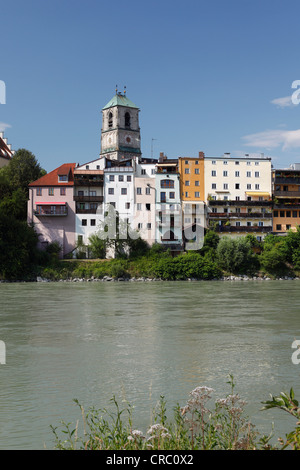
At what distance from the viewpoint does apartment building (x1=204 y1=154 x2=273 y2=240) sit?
64000mm

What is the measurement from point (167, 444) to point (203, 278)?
5066 centimetres

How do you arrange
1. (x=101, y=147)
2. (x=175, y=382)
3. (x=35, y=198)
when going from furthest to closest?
1. (x=101, y=147)
2. (x=35, y=198)
3. (x=175, y=382)

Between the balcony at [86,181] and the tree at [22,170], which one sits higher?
the tree at [22,170]

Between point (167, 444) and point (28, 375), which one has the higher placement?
point (167, 444)

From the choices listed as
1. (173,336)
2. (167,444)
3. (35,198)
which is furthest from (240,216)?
(167,444)

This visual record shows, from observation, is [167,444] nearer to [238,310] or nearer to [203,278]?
[238,310]

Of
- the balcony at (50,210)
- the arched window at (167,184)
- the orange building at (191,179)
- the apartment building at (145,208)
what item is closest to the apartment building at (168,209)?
the arched window at (167,184)

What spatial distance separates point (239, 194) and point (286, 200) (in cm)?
638

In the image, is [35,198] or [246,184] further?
[246,184]

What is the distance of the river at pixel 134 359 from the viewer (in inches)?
362

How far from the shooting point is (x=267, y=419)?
8.75m

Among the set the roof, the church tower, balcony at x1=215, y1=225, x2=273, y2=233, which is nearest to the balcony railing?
the roof

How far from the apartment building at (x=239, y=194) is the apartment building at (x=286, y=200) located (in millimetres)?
1043

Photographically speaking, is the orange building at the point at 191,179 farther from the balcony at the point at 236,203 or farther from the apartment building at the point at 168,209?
the balcony at the point at 236,203
